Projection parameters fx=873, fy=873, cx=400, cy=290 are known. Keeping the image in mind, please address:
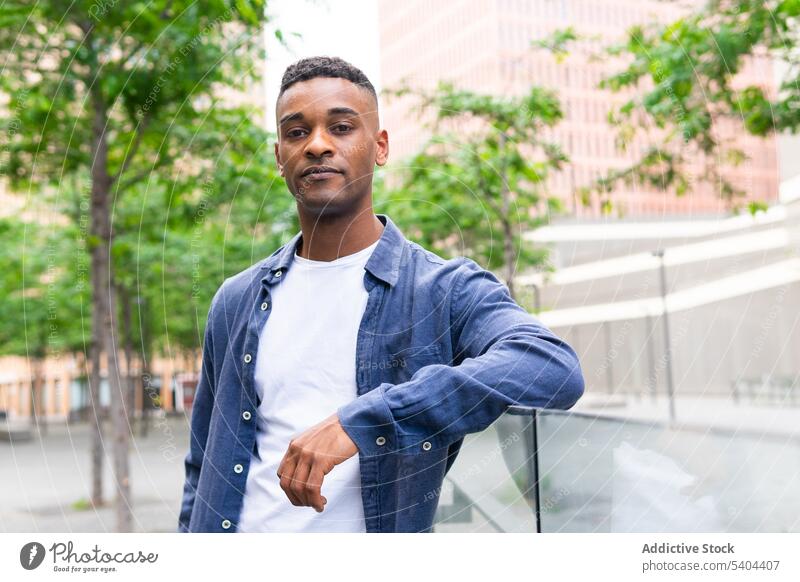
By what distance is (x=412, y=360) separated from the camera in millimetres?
1445

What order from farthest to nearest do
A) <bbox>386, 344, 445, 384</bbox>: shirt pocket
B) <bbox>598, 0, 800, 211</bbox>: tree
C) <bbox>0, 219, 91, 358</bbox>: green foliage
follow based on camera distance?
<bbox>0, 219, 91, 358</bbox>: green foliage
<bbox>598, 0, 800, 211</bbox>: tree
<bbox>386, 344, 445, 384</bbox>: shirt pocket

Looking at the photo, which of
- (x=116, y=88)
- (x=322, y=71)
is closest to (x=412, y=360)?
(x=322, y=71)

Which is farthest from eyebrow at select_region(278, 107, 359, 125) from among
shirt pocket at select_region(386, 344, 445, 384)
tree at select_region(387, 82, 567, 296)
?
tree at select_region(387, 82, 567, 296)

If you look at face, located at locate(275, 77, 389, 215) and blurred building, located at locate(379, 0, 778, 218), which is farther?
blurred building, located at locate(379, 0, 778, 218)

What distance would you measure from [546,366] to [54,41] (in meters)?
3.18

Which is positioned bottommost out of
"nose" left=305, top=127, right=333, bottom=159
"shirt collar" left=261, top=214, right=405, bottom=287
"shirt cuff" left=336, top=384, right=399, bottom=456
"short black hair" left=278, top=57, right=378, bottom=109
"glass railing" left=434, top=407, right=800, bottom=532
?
"glass railing" left=434, top=407, right=800, bottom=532

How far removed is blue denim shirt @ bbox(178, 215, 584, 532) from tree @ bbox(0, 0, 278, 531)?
1.08m

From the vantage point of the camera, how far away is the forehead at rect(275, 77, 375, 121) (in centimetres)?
151

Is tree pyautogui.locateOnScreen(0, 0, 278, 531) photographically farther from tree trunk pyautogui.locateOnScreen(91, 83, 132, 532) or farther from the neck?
the neck

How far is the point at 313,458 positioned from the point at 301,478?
3 cm

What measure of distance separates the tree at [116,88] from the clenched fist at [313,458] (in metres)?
1.45

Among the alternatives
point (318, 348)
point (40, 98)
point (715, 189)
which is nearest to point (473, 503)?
point (318, 348)

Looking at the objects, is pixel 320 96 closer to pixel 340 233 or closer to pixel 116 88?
pixel 340 233

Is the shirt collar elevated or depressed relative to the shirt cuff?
elevated
